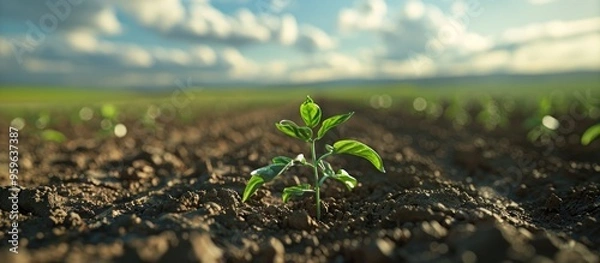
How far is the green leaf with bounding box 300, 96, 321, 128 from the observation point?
3.01 meters

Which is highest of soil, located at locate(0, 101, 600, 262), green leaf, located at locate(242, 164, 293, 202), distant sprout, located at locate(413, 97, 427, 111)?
green leaf, located at locate(242, 164, 293, 202)

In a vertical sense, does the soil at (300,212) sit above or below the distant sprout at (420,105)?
above

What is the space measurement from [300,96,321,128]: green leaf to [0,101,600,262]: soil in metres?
0.57

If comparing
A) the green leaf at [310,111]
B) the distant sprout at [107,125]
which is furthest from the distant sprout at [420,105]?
the green leaf at [310,111]

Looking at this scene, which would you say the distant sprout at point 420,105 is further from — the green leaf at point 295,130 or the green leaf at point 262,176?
the green leaf at point 262,176

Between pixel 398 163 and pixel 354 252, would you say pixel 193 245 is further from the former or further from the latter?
pixel 398 163

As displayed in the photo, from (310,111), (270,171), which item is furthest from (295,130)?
(270,171)

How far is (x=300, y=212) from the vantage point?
3.02 meters

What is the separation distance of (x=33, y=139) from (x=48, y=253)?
8230mm

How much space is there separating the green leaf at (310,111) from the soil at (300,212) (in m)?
0.57

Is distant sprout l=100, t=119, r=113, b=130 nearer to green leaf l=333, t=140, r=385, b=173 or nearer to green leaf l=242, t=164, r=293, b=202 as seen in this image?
green leaf l=242, t=164, r=293, b=202

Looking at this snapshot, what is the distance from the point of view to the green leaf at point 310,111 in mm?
3006

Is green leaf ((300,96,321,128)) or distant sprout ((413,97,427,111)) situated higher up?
green leaf ((300,96,321,128))

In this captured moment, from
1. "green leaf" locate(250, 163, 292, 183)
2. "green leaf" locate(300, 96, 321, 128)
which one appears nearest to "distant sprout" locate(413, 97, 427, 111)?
"green leaf" locate(300, 96, 321, 128)
